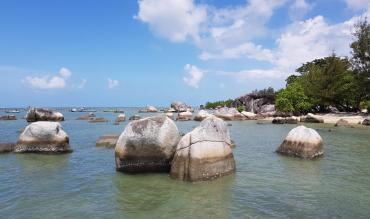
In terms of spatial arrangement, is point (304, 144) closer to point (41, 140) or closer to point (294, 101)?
point (41, 140)

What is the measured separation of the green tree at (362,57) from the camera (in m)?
51.3

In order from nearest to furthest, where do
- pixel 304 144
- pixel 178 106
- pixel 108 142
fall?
1. pixel 304 144
2. pixel 108 142
3. pixel 178 106

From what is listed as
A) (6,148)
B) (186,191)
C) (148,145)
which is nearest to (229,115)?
(6,148)

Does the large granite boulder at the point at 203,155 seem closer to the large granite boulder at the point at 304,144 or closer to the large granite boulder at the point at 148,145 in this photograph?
the large granite boulder at the point at 148,145

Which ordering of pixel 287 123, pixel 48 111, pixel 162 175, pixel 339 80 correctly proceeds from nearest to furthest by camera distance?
pixel 162 175 < pixel 287 123 < pixel 48 111 < pixel 339 80

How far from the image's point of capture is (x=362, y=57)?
5197 cm

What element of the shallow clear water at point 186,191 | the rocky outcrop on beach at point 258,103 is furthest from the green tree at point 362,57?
the shallow clear water at point 186,191

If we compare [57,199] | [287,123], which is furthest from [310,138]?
[287,123]

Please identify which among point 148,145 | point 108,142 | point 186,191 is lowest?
point 186,191

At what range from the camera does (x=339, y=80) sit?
57688 millimetres

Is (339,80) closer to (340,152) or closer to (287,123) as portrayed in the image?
(287,123)

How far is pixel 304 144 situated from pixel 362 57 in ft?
127

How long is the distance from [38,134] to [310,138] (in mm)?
15192

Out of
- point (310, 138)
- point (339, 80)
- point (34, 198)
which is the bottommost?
point (34, 198)
